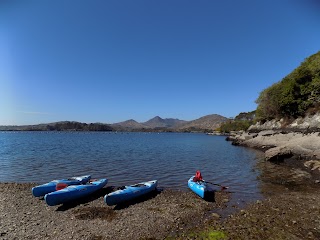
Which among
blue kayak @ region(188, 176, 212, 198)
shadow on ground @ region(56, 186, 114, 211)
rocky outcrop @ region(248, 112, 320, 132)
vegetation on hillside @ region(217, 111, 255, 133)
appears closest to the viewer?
shadow on ground @ region(56, 186, 114, 211)

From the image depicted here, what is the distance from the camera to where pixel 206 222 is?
11.8 metres

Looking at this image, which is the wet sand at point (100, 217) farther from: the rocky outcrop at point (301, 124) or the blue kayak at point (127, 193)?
the rocky outcrop at point (301, 124)

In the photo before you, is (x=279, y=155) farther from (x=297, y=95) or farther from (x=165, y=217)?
(x=297, y=95)

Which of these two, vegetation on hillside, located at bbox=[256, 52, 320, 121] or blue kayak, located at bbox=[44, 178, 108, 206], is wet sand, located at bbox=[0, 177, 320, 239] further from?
vegetation on hillside, located at bbox=[256, 52, 320, 121]

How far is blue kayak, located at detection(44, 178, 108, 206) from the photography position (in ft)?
46.6

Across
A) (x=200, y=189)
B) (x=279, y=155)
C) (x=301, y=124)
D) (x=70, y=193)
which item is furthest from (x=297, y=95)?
(x=70, y=193)

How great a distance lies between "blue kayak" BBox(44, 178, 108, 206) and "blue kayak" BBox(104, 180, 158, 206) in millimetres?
2738

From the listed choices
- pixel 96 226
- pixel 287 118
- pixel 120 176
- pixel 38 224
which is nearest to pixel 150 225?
pixel 96 226

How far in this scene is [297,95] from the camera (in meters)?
58.0

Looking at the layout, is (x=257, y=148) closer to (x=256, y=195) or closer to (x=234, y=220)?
(x=256, y=195)

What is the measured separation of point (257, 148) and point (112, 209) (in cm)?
4692

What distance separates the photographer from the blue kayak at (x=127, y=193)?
1424cm

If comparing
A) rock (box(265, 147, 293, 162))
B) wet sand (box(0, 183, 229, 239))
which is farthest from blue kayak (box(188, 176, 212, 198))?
rock (box(265, 147, 293, 162))

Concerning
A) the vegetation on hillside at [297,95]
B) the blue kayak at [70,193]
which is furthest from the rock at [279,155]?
the blue kayak at [70,193]
